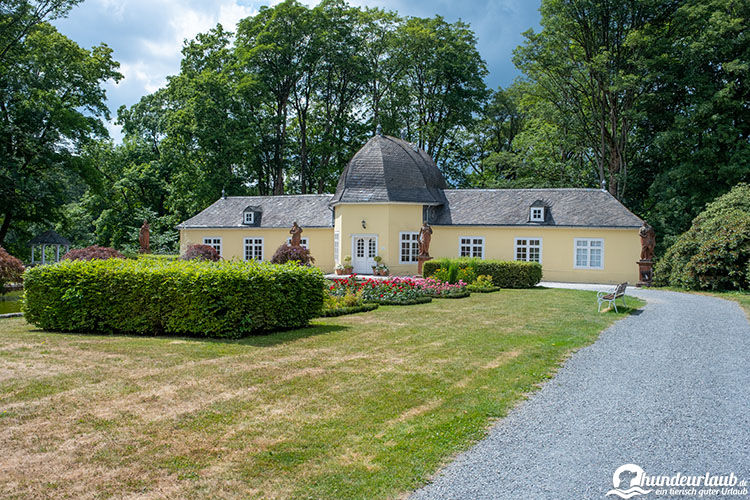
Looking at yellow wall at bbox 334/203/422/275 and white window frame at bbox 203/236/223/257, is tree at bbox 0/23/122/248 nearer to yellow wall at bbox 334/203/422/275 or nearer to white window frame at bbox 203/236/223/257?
white window frame at bbox 203/236/223/257

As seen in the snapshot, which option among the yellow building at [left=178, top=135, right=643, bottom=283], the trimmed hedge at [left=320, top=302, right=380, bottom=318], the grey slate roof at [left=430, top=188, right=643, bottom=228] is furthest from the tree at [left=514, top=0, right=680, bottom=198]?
the trimmed hedge at [left=320, top=302, right=380, bottom=318]

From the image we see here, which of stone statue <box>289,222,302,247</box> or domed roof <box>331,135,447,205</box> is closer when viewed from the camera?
stone statue <box>289,222,302,247</box>

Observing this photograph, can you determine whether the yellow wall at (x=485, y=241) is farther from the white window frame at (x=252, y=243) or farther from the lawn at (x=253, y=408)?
the lawn at (x=253, y=408)

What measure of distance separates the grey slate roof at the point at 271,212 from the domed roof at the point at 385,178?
8.25 ft

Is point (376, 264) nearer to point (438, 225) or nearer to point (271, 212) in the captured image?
point (438, 225)

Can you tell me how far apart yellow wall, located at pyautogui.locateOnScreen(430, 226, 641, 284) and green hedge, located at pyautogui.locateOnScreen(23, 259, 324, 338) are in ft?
60.7

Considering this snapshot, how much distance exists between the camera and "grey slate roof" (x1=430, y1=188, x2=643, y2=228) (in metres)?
25.7

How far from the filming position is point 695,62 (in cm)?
2817

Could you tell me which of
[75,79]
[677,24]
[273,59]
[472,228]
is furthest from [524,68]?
[75,79]

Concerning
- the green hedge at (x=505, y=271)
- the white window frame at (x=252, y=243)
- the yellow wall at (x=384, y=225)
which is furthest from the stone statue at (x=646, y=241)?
the white window frame at (x=252, y=243)

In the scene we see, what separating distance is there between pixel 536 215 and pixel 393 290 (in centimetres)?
1371

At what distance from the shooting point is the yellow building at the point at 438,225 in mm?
25688

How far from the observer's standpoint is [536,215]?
87.5ft

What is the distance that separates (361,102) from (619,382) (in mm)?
37946
